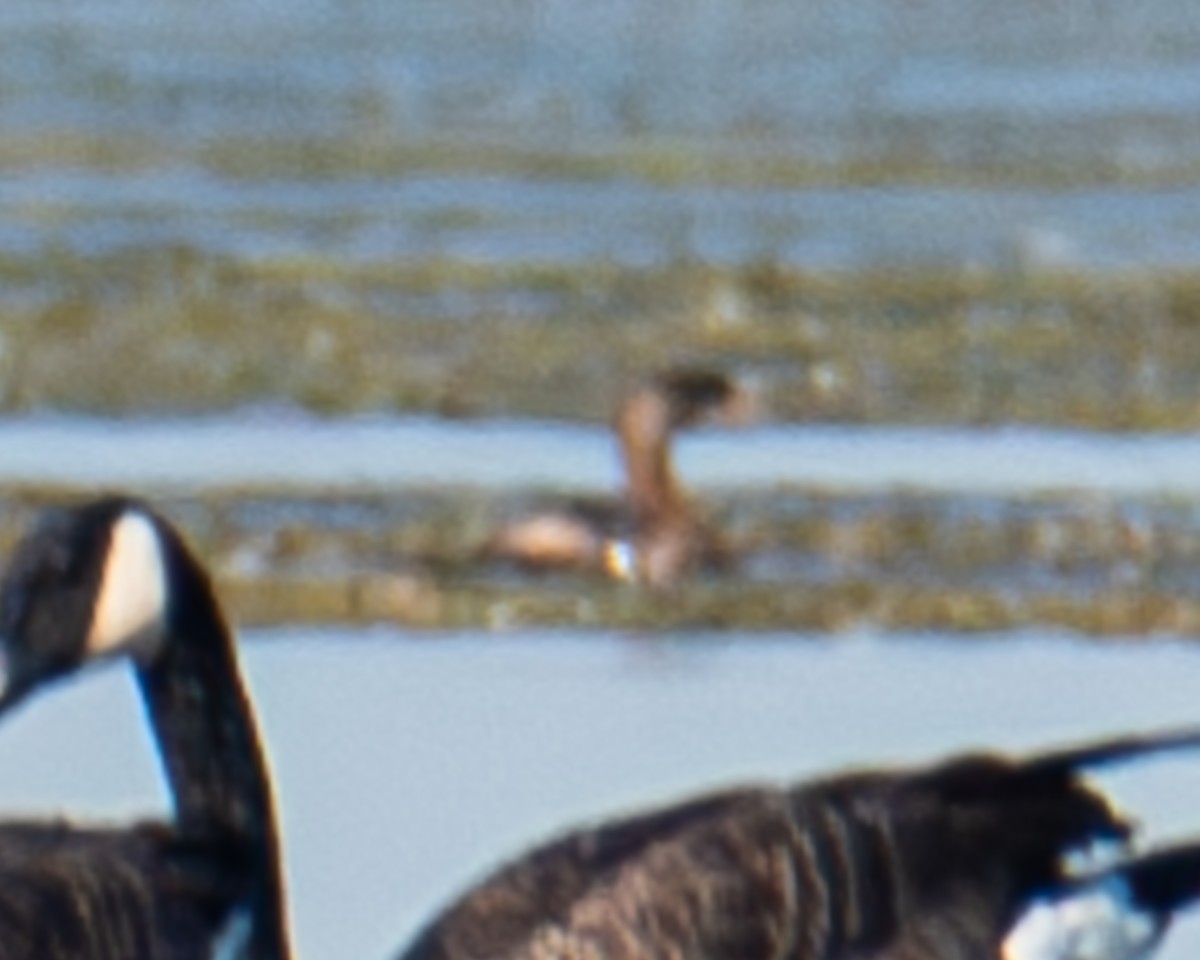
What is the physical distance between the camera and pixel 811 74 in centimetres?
3003

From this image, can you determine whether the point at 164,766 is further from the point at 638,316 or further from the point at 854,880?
the point at 638,316

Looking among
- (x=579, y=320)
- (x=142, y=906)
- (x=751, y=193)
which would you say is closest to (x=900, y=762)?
(x=142, y=906)

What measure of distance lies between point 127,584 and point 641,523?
20.0 feet

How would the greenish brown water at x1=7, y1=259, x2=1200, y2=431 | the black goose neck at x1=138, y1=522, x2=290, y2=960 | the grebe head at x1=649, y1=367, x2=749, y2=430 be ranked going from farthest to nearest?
the greenish brown water at x1=7, y1=259, x2=1200, y2=431 < the grebe head at x1=649, y1=367, x2=749, y2=430 < the black goose neck at x1=138, y1=522, x2=290, y2=960

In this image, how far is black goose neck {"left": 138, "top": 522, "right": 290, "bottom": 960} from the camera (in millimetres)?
10164

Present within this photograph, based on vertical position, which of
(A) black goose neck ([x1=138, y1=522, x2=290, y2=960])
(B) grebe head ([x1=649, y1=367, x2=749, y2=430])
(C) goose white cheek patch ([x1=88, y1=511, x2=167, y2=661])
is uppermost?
(C) goose white cheek patch ([x1=88, y1=511, x2=167, y2=661])

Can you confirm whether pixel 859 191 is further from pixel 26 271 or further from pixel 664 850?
pixel 664 850

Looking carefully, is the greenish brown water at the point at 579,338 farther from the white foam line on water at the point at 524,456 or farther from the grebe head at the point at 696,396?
the grebe head at the point at 696,396

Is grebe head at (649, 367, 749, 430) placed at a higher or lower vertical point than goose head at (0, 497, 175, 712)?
lower

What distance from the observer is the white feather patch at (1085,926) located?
10.8 m

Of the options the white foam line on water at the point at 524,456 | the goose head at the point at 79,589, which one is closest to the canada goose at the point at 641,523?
the white foam line on water at the point at 524,456

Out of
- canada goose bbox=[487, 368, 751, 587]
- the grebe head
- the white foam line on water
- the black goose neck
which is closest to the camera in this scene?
the black goose neck

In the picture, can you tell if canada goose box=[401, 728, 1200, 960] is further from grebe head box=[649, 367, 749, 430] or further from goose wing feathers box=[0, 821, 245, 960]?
grebe head box=[649, 367, 749, 430]

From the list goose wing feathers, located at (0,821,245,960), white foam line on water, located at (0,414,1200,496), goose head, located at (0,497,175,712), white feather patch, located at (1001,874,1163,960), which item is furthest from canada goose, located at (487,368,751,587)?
goose head, located at (0,497,175,712)
